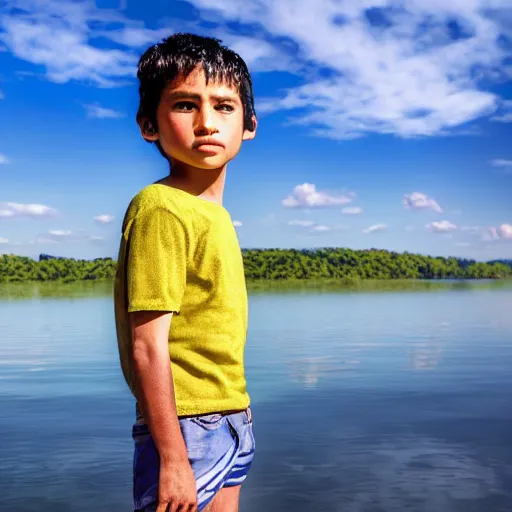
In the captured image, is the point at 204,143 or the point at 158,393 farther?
the point at 204,143

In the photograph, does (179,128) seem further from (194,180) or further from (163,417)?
(163,417)

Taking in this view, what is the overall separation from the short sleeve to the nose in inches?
11.1

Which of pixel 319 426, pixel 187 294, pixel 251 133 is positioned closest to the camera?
pixel 187 294

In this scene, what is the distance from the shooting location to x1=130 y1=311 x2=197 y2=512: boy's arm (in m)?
1.94

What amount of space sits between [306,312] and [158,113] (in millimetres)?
22440

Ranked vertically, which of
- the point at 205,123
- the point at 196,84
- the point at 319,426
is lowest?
the point at 319,426

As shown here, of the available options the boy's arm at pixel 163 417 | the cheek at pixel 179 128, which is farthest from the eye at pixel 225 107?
the boy's arm at pixel 163 417

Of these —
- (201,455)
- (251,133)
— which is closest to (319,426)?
(251,133)

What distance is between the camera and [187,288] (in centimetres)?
209

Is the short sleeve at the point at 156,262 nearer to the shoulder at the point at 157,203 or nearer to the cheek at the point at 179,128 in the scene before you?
the shoulder at the point at 157,203

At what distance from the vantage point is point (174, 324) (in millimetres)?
2066

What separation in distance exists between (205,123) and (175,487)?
0.94 metres

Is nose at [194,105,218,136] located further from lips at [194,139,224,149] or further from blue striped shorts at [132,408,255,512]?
blue striped shorts at [132,408,255,512]

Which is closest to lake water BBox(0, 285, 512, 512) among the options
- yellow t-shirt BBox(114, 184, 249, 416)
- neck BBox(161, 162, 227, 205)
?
yellow t-shirt BBox(114, 184, 249, 416)
